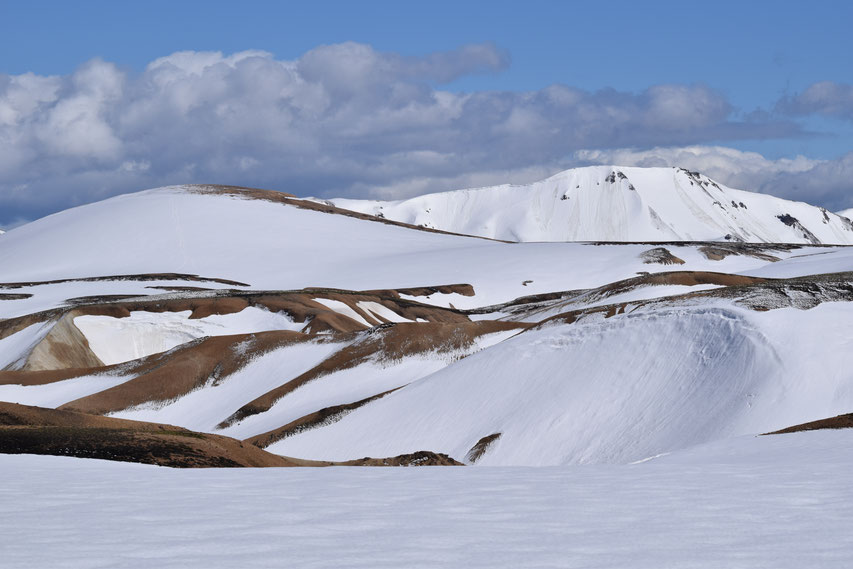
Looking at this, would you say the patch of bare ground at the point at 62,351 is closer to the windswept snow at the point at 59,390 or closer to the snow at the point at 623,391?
the windswept snow at the point at 59,390

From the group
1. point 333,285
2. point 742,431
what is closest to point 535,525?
point 742,431

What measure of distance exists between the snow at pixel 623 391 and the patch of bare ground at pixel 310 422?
761 mm

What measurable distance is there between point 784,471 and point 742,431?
44.9 feet

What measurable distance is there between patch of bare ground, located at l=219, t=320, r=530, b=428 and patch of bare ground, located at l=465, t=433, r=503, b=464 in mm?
16304

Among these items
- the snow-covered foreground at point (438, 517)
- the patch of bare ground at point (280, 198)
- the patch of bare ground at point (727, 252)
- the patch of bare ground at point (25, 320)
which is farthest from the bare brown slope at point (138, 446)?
the patch of bare ground at point (280, 198)

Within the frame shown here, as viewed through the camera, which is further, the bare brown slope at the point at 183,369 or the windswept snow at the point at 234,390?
the bare brown slope at the point at 183,369

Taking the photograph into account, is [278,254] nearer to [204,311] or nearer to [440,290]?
[440,290]

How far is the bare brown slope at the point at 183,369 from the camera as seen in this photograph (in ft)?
155

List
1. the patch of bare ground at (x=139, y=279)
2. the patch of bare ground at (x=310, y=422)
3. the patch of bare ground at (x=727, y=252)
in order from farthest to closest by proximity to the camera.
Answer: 1. the patch of bare ground at (x=727, y=252)
2. the patch of bare ground at (x=139, y=279)
3. the patch of bare ground at (x=310, y=422)

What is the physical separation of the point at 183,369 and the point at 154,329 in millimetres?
15507

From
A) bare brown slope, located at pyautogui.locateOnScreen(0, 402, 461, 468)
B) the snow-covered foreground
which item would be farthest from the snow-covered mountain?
the snow-covered foreground

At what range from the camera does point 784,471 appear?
1234 cm

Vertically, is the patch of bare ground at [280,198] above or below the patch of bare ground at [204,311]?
above

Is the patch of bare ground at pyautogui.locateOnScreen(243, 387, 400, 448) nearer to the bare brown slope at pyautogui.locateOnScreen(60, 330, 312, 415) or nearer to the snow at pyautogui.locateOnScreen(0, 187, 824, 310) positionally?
the bare brown slope at pyautogui.locateOnScreen(60, 330, 312, 415)
